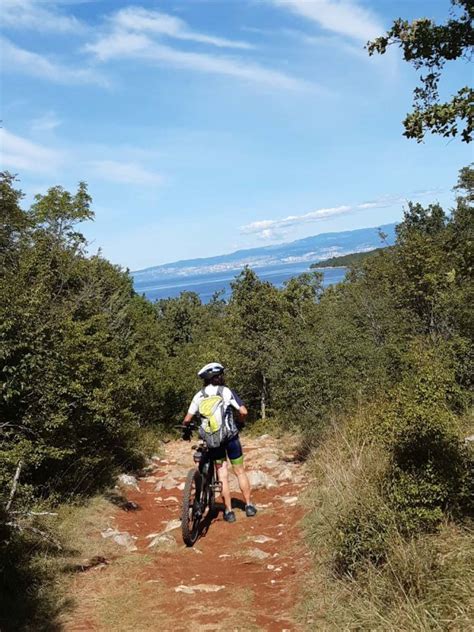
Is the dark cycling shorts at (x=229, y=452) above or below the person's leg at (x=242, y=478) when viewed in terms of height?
above

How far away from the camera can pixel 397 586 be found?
12.6 feet

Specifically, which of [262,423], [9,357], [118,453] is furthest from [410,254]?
[9,357]

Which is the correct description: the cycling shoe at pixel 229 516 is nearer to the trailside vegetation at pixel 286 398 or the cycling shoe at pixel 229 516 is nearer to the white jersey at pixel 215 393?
the trailside vegetation at pixel 286 398

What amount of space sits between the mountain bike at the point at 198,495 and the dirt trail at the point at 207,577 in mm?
166

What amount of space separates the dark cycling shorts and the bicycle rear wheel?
343 mm

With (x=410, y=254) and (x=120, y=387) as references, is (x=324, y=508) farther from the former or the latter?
(x=410, y=254)

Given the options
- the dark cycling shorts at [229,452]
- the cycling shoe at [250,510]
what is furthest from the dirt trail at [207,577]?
the dark cycling shorts at [229,452]

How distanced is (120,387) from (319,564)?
6.76 meters

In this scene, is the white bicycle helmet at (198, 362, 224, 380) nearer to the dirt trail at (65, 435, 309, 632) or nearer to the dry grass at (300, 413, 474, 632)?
the dirt trail at (65, 435, 309, 632)

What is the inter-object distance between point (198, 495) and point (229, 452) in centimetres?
68

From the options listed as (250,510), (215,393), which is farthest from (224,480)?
(215,393)

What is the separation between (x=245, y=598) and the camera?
15.5ft

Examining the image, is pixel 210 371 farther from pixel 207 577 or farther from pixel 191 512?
pixel 207 577

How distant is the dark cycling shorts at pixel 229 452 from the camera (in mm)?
6723
